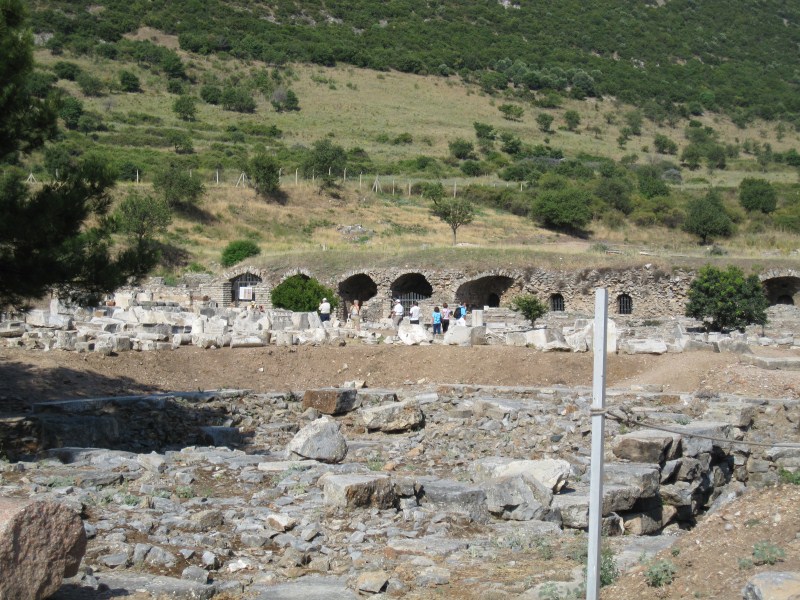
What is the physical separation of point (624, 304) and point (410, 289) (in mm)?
7944

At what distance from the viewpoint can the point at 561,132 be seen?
76.5 metres

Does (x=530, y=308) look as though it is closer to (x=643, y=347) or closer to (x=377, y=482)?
(x=643, y=347)

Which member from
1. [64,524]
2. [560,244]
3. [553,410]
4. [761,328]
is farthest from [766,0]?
[64,524]

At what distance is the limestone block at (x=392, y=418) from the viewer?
41.1ft

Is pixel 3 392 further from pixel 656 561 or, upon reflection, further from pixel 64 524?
A: pixel 656 561

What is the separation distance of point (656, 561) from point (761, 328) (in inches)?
868

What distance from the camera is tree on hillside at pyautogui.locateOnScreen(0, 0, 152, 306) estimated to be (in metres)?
10.7

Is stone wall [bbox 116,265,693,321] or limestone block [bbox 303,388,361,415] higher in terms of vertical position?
stone wall [bbox 116,265,693,321]

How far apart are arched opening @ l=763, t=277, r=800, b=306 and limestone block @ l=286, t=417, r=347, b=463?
2638cm

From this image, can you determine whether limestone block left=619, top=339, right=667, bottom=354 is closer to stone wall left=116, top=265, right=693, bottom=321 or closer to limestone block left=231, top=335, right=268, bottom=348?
limestone block left=231, top=335, right=268, bottom=348

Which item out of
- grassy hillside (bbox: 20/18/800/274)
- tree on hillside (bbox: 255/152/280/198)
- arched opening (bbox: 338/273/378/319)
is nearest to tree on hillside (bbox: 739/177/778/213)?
grassy hillside (bbox: 20/18/800/274)

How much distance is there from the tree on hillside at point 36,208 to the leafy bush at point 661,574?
8.01m

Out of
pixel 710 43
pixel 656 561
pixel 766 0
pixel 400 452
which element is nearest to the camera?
pixel 656 561

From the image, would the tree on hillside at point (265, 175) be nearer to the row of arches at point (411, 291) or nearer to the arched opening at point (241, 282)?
the row of arches at point (411, 291)
